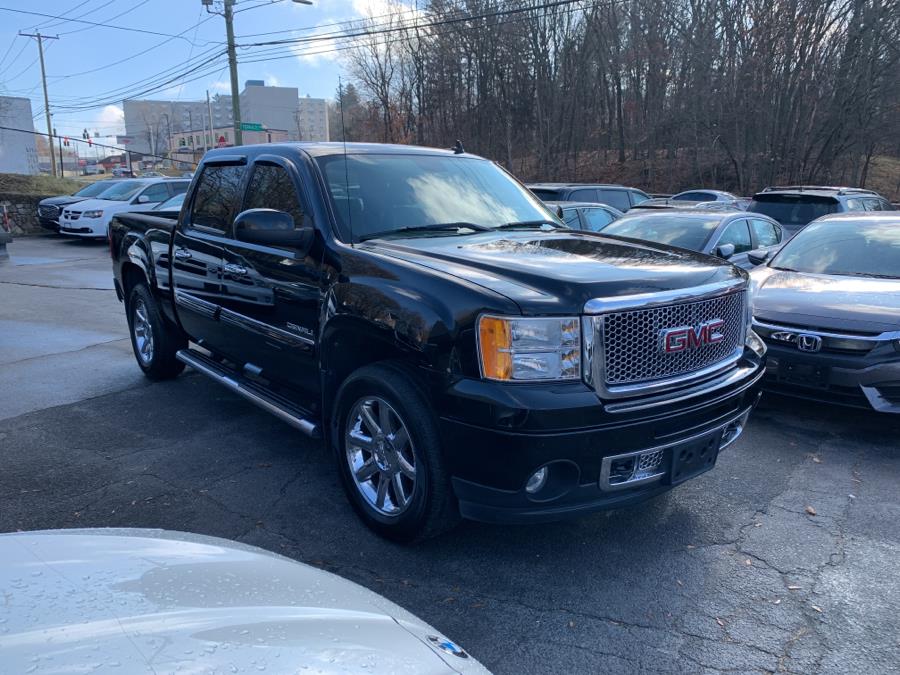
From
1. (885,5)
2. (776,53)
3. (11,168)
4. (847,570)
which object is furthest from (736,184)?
(11,168)

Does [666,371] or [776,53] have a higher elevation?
[776,53]

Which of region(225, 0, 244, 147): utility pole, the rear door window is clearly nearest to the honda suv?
the rear door window

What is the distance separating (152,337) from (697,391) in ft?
16.0

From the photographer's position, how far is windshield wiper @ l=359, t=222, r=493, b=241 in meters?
4.11

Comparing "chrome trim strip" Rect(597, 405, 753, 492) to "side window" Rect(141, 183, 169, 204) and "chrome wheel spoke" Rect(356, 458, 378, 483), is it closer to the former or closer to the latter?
"chrome wheel spoke" Rect(356, 458, 378, 483)

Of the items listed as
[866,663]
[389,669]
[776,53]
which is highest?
[776,53]

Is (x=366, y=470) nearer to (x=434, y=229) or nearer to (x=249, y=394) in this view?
(x=249, y=394)

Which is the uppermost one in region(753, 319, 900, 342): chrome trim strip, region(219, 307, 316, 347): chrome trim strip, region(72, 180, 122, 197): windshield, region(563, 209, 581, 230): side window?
region(72, 180, 122, 197): windshield

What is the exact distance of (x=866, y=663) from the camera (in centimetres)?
274

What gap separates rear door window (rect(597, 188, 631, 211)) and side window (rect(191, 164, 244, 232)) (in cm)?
1149

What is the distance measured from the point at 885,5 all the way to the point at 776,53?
12.1 feet

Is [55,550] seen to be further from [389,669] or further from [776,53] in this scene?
[776,53]

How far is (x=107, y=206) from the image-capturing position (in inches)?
789

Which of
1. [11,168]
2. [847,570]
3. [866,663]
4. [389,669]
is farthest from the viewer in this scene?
[11,168]
